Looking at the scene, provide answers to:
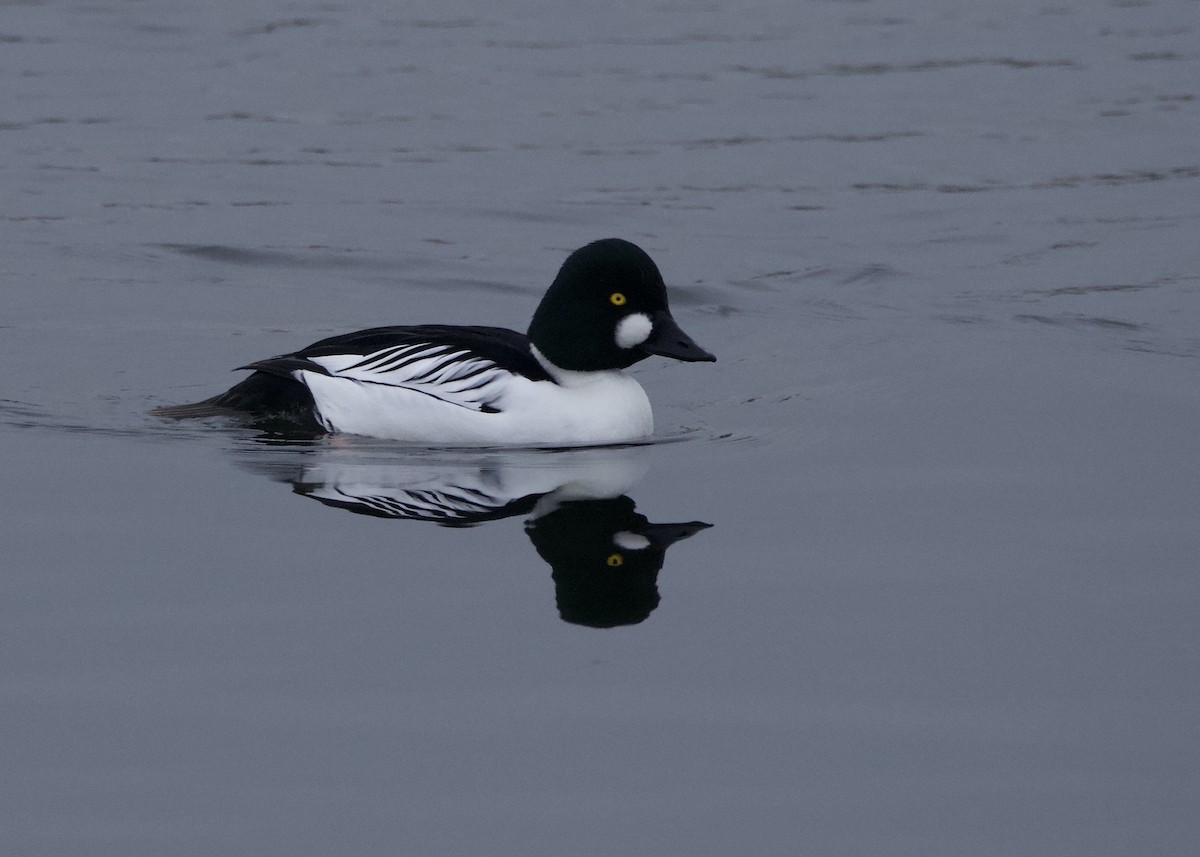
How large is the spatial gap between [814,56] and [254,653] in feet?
50.4

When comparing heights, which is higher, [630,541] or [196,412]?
[196,412]

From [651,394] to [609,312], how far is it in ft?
5.61

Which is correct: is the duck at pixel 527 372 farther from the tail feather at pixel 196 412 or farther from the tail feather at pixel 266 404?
the tail feather at pixel 196 412

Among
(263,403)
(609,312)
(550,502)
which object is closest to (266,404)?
(263,403)

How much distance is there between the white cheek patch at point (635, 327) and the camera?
8.55 m

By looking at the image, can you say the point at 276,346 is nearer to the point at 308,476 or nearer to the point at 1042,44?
the point at 308,476

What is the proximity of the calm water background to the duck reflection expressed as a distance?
101 mm

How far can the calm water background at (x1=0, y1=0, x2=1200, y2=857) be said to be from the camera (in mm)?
4992

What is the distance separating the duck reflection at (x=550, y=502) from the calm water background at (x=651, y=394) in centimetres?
10

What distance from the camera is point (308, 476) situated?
310 inches

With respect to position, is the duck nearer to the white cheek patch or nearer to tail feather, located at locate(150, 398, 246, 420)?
the white cheek patch

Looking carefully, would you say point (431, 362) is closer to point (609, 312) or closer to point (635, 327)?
point (609, 312)

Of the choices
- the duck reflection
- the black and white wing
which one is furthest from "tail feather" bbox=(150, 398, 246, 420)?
the duck reflection

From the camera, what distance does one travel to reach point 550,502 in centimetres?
742
